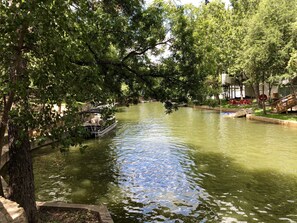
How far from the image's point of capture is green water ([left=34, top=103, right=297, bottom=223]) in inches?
A: 363

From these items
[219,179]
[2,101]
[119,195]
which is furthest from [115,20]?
[219,179]

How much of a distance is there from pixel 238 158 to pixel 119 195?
7162 millimetres

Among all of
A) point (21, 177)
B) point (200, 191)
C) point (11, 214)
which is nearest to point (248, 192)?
point (200, 191)

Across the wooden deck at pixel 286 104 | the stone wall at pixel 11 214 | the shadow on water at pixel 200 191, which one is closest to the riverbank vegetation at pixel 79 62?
the stone wall at pixel 11 214

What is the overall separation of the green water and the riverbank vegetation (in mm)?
3211

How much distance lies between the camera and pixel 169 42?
1131cm

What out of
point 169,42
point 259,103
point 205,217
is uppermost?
point 169,42

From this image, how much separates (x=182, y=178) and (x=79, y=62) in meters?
7.01

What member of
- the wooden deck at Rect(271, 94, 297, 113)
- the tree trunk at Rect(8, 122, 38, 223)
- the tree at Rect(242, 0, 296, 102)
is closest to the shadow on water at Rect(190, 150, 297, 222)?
the tree trunk at Rect(8, 122, 38, 223)

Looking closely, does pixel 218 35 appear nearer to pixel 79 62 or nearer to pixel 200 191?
pixel 200 191

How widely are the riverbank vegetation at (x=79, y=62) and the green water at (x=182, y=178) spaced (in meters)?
3.21

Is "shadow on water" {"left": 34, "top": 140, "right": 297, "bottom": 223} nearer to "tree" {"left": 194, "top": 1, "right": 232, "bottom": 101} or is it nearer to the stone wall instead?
the stone wall

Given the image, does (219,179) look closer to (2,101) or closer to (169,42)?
(169,42)

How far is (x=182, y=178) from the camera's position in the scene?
40.9ft
